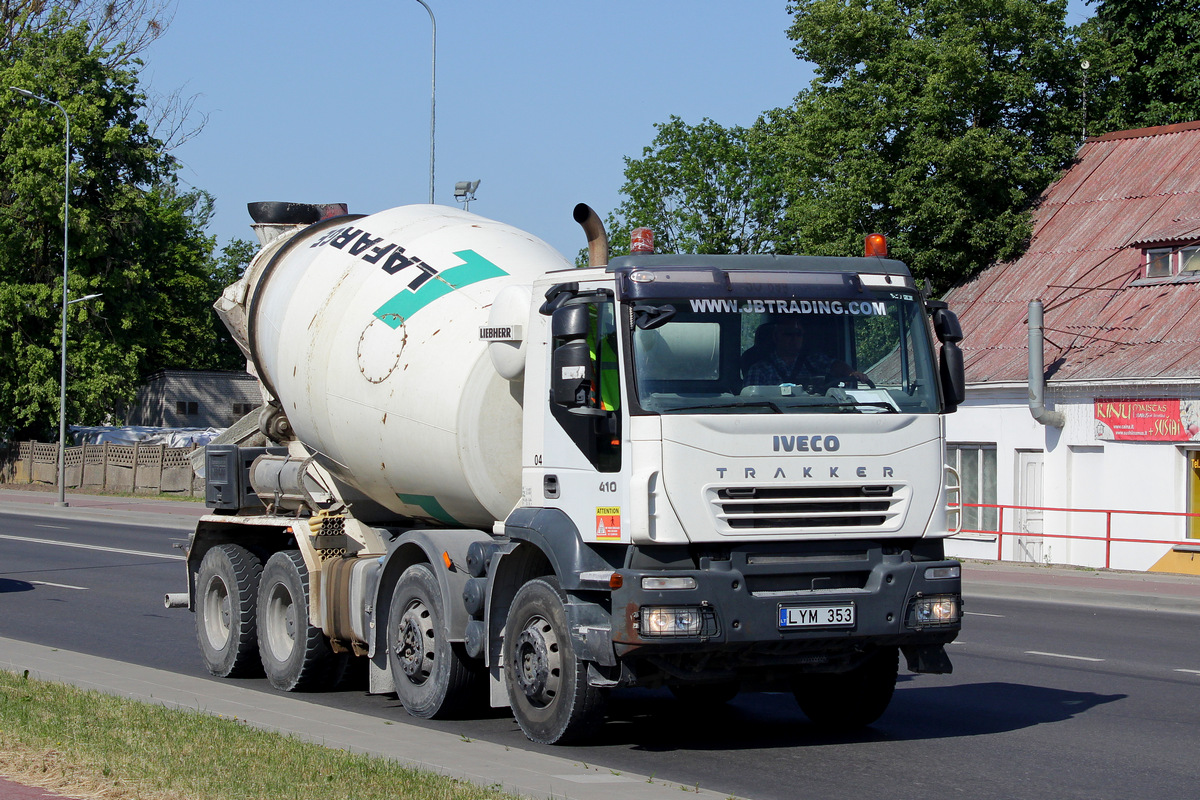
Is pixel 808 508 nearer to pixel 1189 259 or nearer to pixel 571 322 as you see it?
pixel 571 322

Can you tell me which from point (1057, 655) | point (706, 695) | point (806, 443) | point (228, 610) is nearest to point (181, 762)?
point (806, 443)

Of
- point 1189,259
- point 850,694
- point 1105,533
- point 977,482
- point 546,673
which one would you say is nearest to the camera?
point 546,673

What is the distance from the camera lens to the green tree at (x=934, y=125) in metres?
30.9

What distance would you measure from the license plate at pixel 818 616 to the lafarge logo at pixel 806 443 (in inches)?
34.6

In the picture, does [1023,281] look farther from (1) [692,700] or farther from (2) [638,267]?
(2) [638,267]

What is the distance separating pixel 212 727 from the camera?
850cm

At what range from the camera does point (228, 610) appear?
1252cm

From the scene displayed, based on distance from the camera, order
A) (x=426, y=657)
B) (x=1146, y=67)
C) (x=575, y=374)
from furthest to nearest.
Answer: (x=1146, y=67), (x=426, y=657), (x=575, y=374)

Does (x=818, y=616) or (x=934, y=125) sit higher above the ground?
(x=934, y=125)

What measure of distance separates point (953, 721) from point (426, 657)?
359 centimetres

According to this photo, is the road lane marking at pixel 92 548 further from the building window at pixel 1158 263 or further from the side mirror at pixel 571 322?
the building window at pixel 1158 263

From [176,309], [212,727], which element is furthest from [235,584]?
[176,309]

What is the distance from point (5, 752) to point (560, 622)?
3050 millimetres

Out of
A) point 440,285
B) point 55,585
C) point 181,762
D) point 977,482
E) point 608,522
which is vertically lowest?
point 55,585
